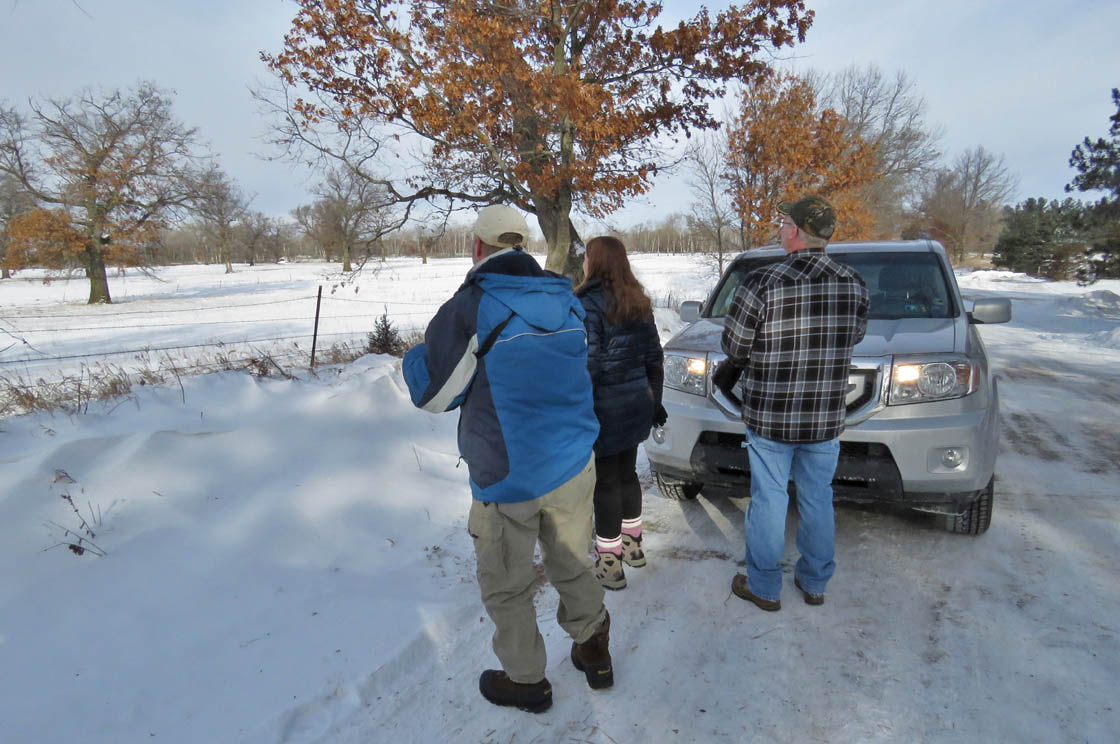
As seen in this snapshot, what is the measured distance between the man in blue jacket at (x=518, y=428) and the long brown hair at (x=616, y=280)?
2.07 feet

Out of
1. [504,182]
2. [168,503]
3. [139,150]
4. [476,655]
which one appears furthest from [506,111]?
[139,150]

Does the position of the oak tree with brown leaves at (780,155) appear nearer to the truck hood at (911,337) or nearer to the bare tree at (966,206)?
the truck hood at (911,337)

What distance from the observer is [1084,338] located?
44.4ft

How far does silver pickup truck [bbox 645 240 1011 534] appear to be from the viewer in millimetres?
3205

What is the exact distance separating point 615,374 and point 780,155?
13.9m

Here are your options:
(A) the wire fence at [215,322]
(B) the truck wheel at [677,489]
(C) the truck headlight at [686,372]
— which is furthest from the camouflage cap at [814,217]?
(A) the wire fence at [215,322]

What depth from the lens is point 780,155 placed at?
14.9 metres

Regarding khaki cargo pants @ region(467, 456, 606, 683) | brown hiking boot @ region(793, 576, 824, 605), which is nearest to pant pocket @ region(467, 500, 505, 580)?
khaki cargo pants @ region(467, 456, 606, 683)

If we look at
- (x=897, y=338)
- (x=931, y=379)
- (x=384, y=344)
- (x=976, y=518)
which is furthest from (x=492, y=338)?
(x=384, y=344)

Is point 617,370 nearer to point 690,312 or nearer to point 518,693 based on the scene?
point 518,693

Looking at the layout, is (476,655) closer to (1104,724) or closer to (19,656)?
(19,656)

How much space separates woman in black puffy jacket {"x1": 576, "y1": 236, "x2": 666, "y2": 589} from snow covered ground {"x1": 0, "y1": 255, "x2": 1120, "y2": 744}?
385mm

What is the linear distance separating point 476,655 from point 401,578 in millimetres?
815

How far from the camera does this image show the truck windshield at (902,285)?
4.24 m
